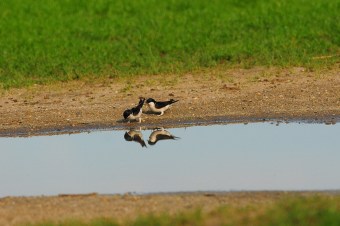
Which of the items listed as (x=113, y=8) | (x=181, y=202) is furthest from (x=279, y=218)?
(x=113, y=8)

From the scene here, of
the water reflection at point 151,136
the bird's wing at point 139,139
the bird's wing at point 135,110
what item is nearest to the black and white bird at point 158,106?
the bird's wing at point 135,110

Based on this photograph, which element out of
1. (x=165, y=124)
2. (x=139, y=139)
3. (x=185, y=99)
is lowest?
(x=139, y=139)

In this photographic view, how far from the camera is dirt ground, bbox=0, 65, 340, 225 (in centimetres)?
1753

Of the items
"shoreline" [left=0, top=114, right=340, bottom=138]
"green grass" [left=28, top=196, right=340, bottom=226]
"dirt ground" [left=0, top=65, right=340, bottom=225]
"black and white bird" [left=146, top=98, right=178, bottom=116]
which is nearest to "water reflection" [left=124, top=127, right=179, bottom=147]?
"shoreline" [left=0, top=114, right=340, bottom=138]

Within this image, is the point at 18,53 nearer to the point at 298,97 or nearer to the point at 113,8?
the point at 113,8

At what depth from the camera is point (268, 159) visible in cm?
1397

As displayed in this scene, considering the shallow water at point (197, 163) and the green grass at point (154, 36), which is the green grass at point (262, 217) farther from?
the green grass at point (154, 36)

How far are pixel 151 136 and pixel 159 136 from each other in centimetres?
13

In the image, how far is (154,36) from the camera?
81.3 feet

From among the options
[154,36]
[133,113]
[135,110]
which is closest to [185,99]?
[135,110]

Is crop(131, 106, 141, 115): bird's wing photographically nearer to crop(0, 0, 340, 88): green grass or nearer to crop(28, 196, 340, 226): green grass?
crop(0, 0, 340, 88): green grass

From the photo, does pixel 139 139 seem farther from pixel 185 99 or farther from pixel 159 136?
pixel 185 99

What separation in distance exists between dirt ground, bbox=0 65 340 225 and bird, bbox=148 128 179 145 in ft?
1.85

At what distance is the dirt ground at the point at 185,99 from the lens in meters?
17.5
